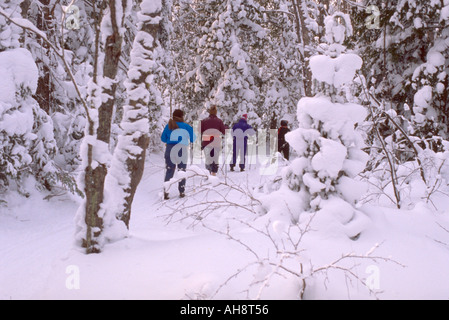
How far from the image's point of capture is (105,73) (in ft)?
10.8

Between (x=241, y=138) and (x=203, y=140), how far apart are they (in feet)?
8.62

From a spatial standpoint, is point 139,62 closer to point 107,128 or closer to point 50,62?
point 107,128

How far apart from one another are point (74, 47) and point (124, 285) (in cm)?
752

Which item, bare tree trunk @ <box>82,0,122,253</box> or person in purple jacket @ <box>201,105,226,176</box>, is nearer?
bare tree trunk @ <box>82,0,122,253</box>

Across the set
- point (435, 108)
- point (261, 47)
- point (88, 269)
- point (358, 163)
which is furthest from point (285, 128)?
point (88, 269)

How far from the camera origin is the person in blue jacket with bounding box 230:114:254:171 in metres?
12.8

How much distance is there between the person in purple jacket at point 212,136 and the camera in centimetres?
1043

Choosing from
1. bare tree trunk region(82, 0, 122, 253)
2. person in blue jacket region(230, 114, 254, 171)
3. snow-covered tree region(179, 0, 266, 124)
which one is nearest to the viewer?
bare tree trunk region(82, 0, 122, 253)
